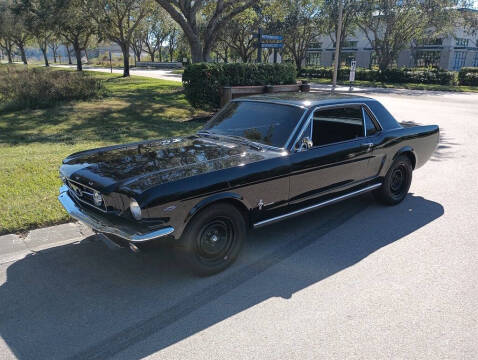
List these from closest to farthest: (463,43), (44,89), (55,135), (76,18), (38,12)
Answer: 1. (55,135)
2. (44,89)
3. (38,12)
4. (76,18)
5. (463,43)

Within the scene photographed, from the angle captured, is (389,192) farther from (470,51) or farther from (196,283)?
(470,51)

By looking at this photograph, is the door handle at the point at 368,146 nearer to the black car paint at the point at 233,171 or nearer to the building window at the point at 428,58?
the black car paint at the point at 233,171

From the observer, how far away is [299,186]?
14.0ft

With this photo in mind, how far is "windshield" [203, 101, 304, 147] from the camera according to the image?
4.41m

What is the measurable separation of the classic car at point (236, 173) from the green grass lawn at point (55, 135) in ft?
3.63

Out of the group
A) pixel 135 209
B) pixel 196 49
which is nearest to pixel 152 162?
pixel 135 209

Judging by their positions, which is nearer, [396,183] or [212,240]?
[212,240]

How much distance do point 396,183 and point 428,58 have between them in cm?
5745

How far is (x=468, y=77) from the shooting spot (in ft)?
108

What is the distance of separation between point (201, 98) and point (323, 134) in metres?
8.26

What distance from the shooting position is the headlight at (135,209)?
128 inches

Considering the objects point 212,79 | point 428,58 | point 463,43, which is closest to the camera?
point 212,79

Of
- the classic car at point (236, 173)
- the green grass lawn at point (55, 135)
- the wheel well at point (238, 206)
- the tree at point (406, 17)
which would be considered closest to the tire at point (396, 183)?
the classic car at point (236, 173)

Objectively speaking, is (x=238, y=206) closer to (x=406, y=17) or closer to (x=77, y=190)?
(x=77, y=190)
